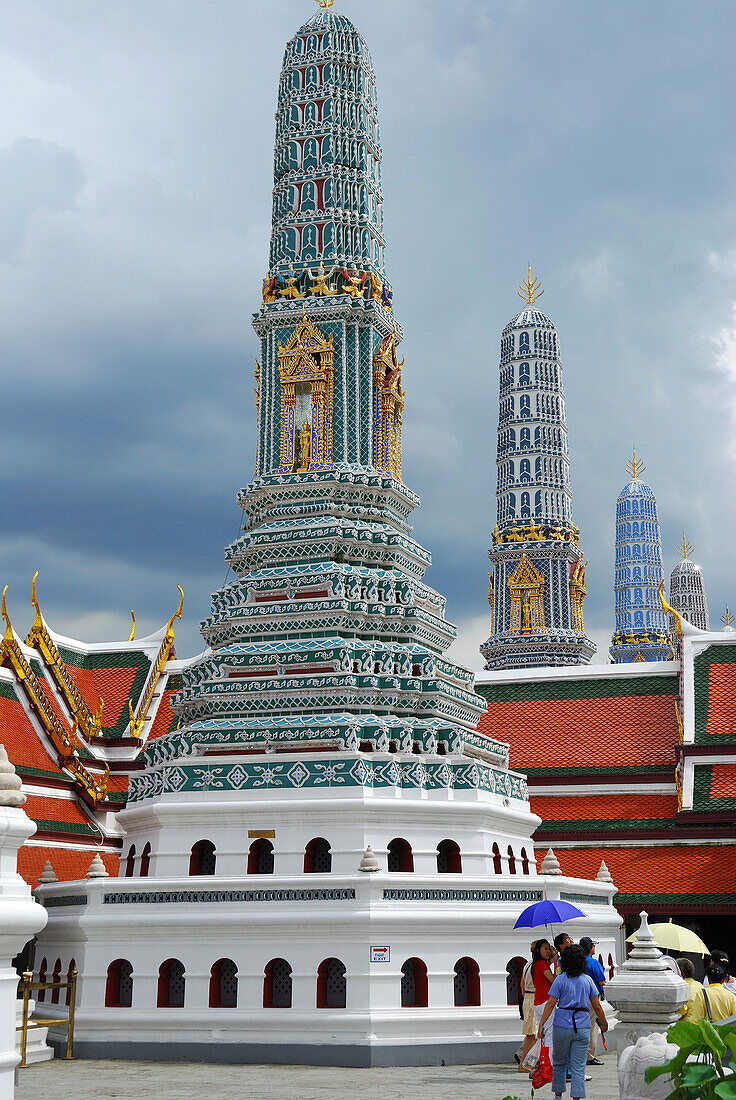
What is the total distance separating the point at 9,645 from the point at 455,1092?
18.6 metres

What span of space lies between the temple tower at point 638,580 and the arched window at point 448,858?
1878 inches

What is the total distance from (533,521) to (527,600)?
11.9ft

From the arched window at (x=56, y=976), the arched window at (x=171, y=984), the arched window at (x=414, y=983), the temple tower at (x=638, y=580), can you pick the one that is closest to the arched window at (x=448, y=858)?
the arched window at (x=414, y=983)

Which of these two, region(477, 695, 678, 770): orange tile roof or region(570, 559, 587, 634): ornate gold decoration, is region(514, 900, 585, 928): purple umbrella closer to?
region(477, 695, 678, 770): orange tile roof

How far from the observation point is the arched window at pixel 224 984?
21141mm

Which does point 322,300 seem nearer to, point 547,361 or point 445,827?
point 445,827

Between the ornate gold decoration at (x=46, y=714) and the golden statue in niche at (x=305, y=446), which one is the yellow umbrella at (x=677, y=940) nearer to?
the golden statue in niche at (x=305, y=446)

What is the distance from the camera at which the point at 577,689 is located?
34719 millimetres

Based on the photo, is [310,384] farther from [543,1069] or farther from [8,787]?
[8,787]

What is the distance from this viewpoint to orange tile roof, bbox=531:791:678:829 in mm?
31156

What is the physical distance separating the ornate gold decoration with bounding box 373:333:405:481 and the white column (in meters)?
19.0

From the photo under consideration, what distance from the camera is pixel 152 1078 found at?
18.1 metres

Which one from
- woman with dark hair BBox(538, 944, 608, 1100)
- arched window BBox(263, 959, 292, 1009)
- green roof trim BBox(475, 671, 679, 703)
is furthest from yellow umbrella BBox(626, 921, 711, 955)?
green roof trim BBox(475, 671, 679, 703)

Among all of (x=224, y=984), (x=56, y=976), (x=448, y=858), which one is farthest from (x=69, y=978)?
(x=448, y=858)
